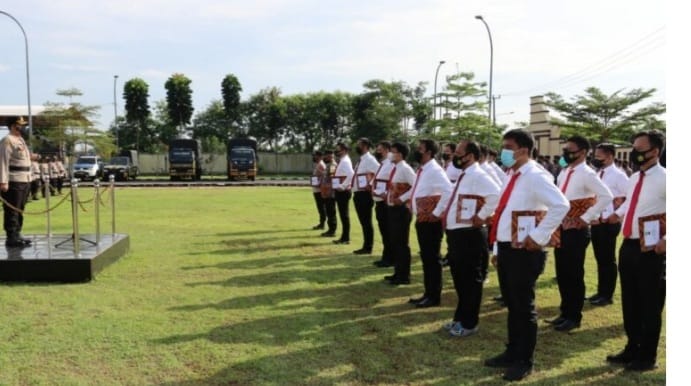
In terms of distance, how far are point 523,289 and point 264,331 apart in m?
2.59

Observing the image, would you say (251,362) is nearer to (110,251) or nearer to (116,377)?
(116,377)

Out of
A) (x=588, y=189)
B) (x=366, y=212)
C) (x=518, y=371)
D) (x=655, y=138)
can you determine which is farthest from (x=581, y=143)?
(x=366, y=212)

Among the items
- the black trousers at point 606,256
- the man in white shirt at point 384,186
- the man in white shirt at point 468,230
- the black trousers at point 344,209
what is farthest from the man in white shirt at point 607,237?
the black trousers at point 344,209

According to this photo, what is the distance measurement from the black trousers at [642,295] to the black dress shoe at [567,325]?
103 centimetres

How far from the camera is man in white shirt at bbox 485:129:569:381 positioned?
449 centimetres

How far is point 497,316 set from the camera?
656 cm

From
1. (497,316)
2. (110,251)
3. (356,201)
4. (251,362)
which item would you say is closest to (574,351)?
(497,316)

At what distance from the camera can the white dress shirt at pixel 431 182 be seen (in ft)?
22.6

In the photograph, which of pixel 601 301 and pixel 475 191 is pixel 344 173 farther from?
pixel 475 191

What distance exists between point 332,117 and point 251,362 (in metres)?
57.2

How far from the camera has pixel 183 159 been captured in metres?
39.2

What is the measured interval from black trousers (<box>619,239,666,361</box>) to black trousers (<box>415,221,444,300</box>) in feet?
7.42

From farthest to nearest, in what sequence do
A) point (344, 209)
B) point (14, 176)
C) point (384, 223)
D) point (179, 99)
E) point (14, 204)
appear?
point (179, 99)
point (344, 209)
point (384, 223)
point (14, 204)
point (14, 176)

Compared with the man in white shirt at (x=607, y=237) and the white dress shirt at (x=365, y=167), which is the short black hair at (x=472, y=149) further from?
the white dress shirt at (x=365, y=167)
